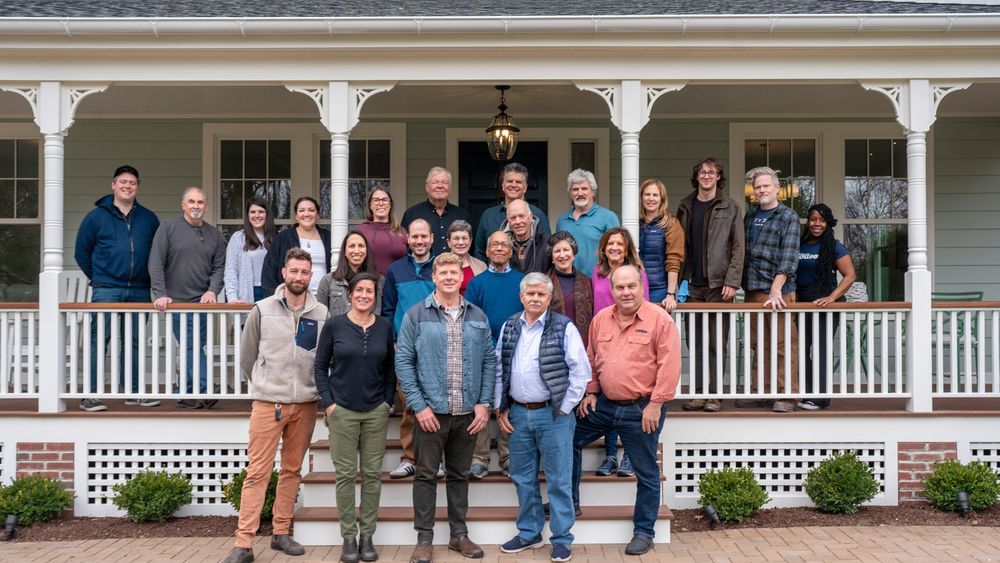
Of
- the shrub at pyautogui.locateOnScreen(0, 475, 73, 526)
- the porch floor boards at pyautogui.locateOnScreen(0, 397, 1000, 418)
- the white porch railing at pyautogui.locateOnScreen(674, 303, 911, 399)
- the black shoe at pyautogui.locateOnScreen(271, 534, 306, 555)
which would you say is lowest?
the black shoe at pyautogui.locateOnScreen(271, 534, 306, 555)

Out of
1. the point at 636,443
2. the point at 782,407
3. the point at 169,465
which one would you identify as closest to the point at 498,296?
the point at 636,443

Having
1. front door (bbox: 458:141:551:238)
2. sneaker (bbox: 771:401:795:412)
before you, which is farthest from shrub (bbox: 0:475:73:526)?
sneaker (bbox: 771:401:795:412)

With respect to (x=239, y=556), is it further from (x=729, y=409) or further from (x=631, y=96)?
(x=631, y=96)

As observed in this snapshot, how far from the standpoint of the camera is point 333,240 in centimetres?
606

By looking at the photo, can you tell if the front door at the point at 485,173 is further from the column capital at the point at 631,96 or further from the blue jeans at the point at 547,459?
the blue jeans at the point at 547,459

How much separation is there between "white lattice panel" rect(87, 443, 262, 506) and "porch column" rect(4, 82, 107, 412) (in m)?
0.55

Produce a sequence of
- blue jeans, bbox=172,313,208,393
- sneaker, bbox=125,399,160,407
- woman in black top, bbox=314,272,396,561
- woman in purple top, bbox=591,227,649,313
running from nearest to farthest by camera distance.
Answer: woman in black top, bbox=314,272,396,561, woman in purple top, bbox=591,227,649,313, blue jeans, bbox=172,313,208,393, sneaker, bbox=125,399,160,407

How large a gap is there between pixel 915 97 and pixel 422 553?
4.97 metres

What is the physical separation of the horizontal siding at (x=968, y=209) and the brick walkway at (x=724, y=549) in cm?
369

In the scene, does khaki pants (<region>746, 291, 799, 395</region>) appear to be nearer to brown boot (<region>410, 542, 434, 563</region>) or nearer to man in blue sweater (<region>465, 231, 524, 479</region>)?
man in blue sweater (<region>465, 231, 524, 479</region>)

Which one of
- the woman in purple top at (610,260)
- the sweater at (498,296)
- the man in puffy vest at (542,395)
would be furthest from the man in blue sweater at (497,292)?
the woman in purple top at (610,260)

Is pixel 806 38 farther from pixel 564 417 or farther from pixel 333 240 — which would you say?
pixel 333 240

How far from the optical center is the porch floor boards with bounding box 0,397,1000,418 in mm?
6062

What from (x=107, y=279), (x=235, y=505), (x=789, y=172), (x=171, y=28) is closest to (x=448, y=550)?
(x=235, y=505)
